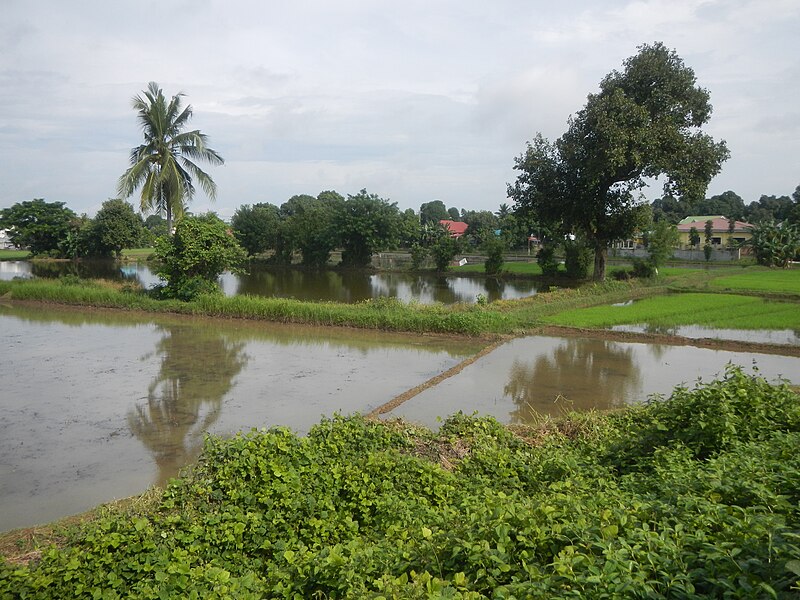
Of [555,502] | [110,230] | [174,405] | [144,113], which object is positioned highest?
[144,113]

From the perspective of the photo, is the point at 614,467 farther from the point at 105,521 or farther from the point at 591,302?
the point at 591,302

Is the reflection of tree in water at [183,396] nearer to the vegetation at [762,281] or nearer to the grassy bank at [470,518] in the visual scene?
the grassy bank at [470,518]

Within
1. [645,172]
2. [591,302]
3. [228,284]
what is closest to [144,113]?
[228,284]

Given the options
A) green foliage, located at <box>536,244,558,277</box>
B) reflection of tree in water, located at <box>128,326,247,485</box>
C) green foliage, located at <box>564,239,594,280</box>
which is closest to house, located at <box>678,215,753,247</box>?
green foliage, located at <box>564,239,594,280</box>

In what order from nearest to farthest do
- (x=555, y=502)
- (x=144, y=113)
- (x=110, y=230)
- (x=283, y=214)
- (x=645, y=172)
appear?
1. (x=555, y=502)
2. (x=144, y=113)
3. (x=645, y=172)
4. (x=110, y=230)
5. (x=283, y=214)

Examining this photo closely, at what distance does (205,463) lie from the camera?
20.9 ft

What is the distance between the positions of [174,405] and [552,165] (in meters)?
23.2

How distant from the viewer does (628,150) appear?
25422mm

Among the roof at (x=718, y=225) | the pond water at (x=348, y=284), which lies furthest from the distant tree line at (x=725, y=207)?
the pond water at (x=348, y=284)

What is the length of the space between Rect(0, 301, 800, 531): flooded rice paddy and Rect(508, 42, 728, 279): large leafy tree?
11684mm

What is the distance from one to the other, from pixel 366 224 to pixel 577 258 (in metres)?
15.1

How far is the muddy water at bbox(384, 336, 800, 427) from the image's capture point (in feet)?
35.9

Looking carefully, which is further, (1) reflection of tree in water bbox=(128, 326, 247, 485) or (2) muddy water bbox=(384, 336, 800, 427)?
(2) muddy water bbox=(384, 336, 800, 427)

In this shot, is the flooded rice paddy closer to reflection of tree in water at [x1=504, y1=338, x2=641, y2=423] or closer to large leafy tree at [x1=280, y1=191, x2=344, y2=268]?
reflection of tree in water at [x1=504, y1=338, x2=641, y2=423]
